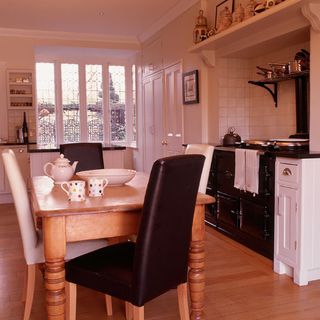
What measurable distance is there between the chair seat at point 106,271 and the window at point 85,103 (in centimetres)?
565

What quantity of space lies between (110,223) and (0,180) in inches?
175

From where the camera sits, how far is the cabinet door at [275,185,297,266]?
278 cm

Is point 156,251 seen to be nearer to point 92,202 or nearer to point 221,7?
point 92,202

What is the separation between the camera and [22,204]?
2.12 meters

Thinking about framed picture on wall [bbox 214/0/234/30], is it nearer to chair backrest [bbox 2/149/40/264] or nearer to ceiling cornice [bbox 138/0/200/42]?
ceiling cornice [bbox 138/0/200/42]

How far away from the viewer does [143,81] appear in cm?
671

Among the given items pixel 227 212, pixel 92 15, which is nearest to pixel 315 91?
pixel 227 212

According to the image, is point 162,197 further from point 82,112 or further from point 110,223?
point 82,112

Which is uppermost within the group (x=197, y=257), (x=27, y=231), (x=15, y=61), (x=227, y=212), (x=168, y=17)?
(x=168, y=17)

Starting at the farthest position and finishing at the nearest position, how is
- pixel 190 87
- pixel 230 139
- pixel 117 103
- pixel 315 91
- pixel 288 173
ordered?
pixel 117 103, pixel 190 87, pixel 230 139, pixel 315 91, pixel 288 173

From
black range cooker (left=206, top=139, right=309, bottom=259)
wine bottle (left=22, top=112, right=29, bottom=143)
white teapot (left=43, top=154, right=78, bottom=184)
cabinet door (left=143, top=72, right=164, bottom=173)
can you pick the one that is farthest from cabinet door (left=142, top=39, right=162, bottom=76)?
white teapot (left=43, top=154, right=78, bottom=184)

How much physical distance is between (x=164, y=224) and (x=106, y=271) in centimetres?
35

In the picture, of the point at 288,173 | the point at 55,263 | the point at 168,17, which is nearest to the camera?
the point at 55,263

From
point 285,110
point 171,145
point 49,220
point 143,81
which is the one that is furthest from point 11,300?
point 143,81
